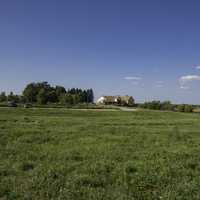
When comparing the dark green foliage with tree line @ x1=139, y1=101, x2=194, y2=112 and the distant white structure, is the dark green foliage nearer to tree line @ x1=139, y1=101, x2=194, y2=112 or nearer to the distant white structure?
tree line @ x1=139, y1=101, x2=194, y2=112

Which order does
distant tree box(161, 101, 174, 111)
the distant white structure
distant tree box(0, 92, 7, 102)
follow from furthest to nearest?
the distant white structure, distant tree box(0, 92, 7, 102), distant tree box(161, 101, 174, 111)

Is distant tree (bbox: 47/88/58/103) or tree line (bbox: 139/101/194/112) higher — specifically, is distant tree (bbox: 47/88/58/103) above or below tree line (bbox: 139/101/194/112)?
above

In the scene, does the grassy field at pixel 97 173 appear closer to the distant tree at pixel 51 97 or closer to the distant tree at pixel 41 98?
the distant tree at pixel 41 98

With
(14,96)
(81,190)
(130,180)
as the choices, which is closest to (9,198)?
(81,190)

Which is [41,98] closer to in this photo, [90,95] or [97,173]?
[90,95]

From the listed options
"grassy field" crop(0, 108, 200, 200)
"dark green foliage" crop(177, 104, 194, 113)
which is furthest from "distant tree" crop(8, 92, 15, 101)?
"grassy field" crop(0, 108, 200, 200)

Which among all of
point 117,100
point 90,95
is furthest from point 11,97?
point 117,100

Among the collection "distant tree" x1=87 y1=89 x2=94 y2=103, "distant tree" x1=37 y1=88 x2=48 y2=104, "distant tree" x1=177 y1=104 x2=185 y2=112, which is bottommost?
"distant tree" x1=177 y1=104 x2=185 y2=112

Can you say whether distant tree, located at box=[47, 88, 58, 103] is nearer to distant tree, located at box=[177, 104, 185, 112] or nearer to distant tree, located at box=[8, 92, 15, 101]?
distant tree, located at box=[8, 92, 15, 101]

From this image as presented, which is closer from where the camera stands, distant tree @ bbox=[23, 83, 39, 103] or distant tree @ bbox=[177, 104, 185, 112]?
distant tree @ bbox=[177, 104, 185, 112]

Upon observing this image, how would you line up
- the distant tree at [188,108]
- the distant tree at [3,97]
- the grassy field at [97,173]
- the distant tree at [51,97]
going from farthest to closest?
the distant tree at [3,97]
the distant tree at [51,97]
the distant tree at [188,108]
the grassy field at [97,173]

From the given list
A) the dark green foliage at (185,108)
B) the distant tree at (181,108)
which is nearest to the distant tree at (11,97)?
the distant tree at (181,108)

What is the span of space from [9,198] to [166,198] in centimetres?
323

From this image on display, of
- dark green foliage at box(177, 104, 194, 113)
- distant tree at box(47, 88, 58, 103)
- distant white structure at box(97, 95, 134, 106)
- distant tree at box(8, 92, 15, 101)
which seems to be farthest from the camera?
distant white structure at box(97, 95, 134, 106)
